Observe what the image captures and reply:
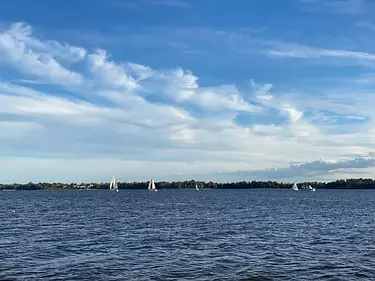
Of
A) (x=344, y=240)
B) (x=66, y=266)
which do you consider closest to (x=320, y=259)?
(x=344, y=240)

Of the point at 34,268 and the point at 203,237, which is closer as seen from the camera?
the point at 34,268

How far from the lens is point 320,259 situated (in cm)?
4362

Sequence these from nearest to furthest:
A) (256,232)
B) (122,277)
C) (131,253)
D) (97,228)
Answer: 1. (122,277)
2. (131,253)
3. (256,232)
4. (97,228)

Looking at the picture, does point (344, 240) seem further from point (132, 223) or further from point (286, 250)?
point (132, 223)

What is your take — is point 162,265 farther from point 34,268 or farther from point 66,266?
point 34,268

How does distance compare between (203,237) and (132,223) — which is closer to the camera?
(203,237)

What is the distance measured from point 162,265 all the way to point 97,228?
1333 inches

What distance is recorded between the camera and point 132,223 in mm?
80062

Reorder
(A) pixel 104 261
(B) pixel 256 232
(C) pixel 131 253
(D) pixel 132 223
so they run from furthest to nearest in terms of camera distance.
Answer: (D) pixel 132 223 < (B) pixel 256 232 < (C) pixel 131 253 < (A) pixel 104 261

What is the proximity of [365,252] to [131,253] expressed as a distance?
84.8 feet

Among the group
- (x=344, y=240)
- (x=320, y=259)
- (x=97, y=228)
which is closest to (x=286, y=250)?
(x=320, y=259)

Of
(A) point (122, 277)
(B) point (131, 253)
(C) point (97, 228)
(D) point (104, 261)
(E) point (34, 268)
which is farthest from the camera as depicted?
(C) point (97, 228)

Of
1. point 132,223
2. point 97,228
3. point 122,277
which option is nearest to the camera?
point 122,277

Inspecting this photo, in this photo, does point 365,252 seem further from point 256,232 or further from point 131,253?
point 131,253
